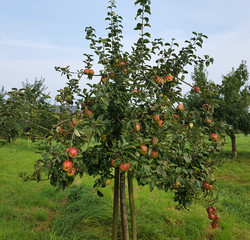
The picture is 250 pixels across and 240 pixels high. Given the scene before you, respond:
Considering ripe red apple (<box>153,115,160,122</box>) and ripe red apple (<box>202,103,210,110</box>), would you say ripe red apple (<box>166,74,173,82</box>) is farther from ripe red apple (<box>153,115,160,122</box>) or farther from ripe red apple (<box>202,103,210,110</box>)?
ripe red apple (<box>153,115,160,122</box>)

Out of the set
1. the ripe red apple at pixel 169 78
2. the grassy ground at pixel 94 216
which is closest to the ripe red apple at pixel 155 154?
the ripe red apple at pixel 169 78

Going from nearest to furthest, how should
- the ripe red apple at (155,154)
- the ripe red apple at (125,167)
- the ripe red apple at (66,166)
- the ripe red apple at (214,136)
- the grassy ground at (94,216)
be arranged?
the ripe red apple at (66,166) → the ripe red apple at (125,167) → the ripe red apple at (155,154) → the ripe red apple at (214,136) → the grassy ground at (94,216)

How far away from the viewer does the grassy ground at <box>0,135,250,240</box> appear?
4090mm

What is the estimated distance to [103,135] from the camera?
2.76 metres

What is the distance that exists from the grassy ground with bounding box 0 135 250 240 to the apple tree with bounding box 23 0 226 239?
2.39 ft

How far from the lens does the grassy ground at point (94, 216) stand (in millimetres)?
4090

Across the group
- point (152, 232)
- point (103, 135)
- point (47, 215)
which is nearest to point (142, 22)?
point (103, 135)

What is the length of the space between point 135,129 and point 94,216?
2878 millimetres

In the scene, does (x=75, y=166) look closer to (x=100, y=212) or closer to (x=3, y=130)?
(x=3, y=130)

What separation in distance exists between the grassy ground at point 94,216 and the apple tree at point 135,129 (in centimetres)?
73

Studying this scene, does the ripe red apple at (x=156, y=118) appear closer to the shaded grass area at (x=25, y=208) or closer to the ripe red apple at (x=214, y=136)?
the ripe red apple at (x=214, y=136)

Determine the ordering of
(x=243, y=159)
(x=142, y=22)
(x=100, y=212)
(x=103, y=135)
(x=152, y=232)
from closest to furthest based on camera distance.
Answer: (x=103, y=135), (x=142, y=22), (x=152, y=232), (x=100, y=212), (x=243, y=159)

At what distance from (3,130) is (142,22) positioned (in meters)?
2.31

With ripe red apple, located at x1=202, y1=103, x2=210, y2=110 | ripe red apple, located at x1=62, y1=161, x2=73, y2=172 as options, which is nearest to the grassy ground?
ripe red apple, located at x1=202, y1=103, x2=210, y2=110
